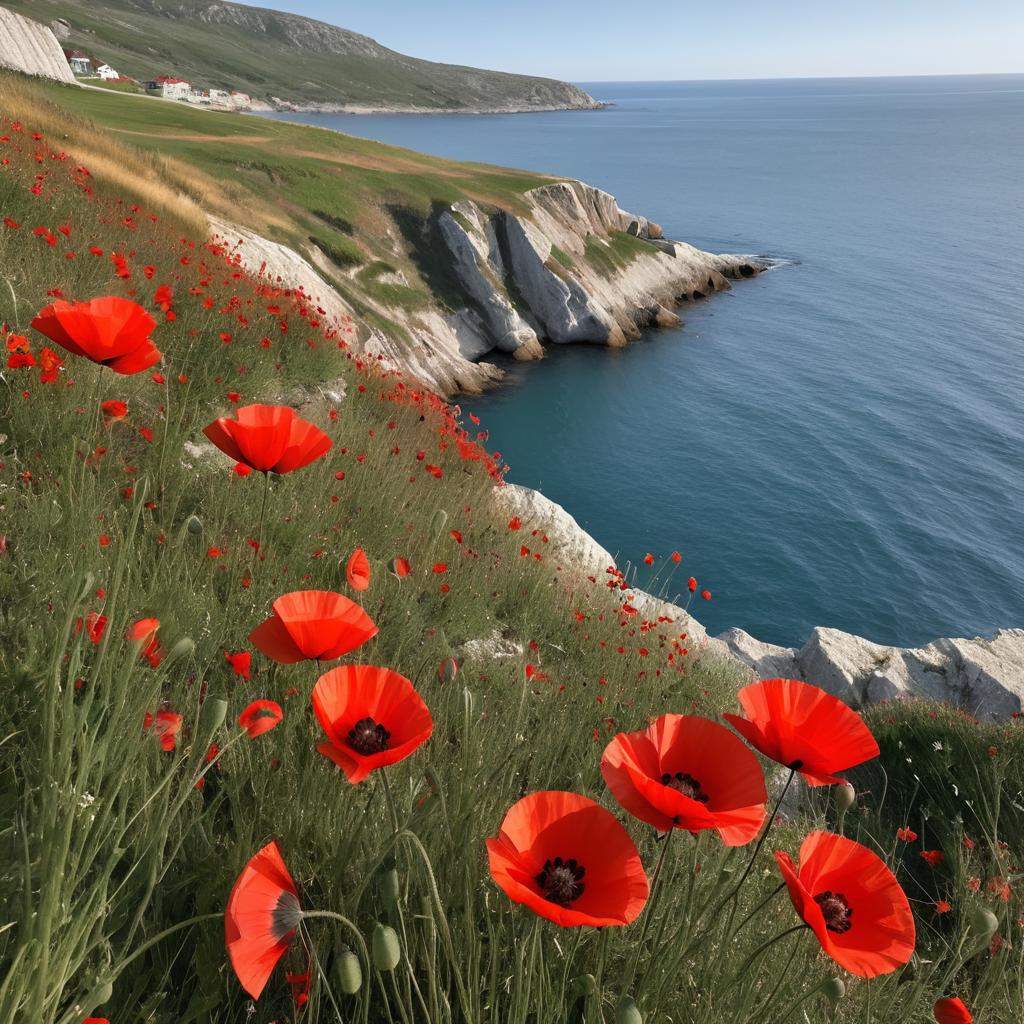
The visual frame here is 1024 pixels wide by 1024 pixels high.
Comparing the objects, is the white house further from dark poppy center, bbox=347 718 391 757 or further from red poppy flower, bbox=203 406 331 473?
dark poppy center, bbox=347 718 391 757

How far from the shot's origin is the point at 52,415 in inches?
167

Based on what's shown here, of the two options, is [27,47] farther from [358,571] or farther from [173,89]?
[173,89]

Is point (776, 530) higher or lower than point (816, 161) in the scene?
lower

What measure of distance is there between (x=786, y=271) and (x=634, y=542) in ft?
131

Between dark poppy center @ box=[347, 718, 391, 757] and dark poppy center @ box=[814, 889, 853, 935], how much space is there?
986mm

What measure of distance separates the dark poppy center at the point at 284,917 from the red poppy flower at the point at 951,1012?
1.40 metres

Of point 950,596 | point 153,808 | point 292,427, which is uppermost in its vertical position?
point 292,427

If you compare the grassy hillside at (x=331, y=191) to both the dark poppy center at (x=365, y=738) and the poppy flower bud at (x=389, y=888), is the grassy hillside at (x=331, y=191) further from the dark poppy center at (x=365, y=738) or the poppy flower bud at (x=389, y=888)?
the poppy flower bud at (x=389, y=888)

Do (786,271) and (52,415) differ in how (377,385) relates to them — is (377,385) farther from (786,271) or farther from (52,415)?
(786,271)

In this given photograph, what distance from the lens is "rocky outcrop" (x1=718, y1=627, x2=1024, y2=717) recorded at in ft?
39.7

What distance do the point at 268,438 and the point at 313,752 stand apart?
1.01 meters

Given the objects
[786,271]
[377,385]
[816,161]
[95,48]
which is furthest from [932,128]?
[377,385]

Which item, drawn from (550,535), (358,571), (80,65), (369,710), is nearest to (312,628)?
(369,710)

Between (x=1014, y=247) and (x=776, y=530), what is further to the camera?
(x=1014, y=247)
